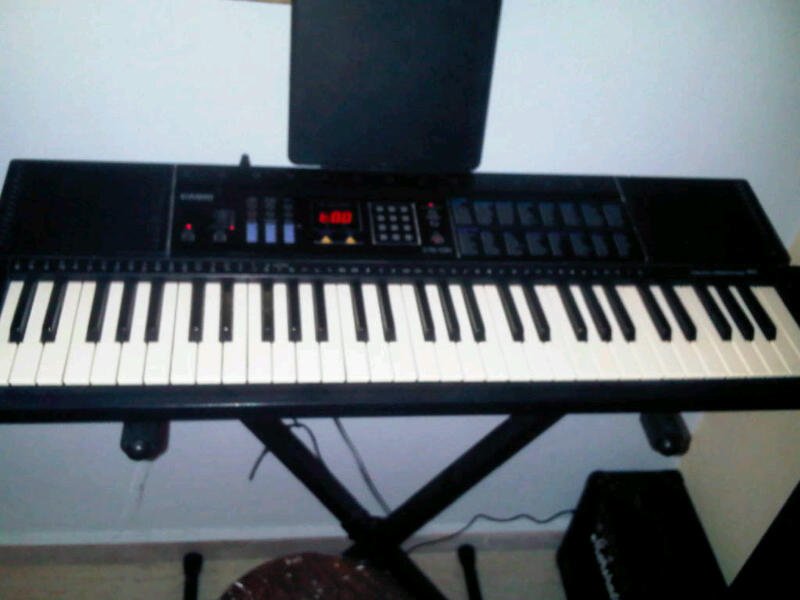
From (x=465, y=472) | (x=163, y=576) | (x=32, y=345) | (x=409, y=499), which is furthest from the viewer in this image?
(x=163, y=576)

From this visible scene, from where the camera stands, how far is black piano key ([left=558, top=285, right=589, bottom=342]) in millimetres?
1088

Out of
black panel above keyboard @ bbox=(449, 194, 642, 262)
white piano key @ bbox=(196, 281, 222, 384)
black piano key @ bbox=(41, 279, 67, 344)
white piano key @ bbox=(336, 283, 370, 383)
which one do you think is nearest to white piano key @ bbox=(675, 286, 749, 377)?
black panel above keyboard @ bbox=(449, 194, 642, 262)

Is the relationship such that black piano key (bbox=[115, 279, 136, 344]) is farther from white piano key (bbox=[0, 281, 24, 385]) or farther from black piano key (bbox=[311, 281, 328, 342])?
black piano key (bbox=[311, 281, 328, 342])

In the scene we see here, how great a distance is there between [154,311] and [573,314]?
637 millimetres

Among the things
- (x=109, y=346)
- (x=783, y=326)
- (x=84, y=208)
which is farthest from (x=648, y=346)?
(x=84, y=208)

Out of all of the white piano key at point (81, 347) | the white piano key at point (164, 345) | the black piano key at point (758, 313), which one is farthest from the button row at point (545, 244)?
the white piano key at point (81, 347)

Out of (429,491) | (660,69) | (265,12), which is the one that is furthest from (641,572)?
(265,12)

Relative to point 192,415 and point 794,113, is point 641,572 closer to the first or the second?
point 794,113

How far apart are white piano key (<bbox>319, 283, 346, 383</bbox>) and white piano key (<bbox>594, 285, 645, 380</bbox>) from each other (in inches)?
16.2

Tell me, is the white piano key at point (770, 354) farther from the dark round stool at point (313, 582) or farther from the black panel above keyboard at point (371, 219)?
the dark round stool at point (313, 582)

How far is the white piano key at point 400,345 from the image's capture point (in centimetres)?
99

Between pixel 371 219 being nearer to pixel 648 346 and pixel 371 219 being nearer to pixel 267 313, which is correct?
pixel 267 313

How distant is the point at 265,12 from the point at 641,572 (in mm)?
1369

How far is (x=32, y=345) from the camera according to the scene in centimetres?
95
